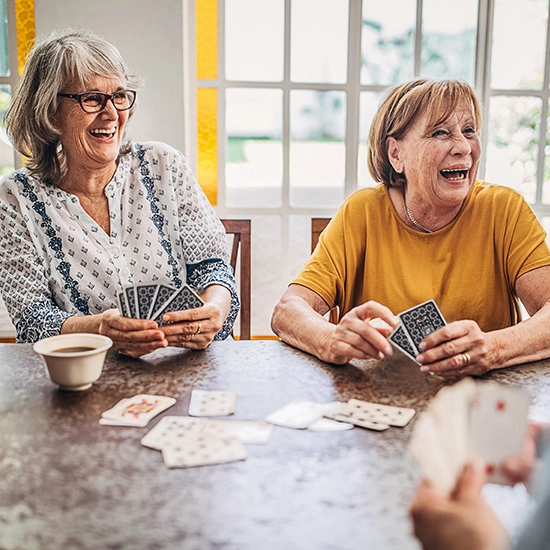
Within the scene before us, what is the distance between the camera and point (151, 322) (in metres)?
1.47

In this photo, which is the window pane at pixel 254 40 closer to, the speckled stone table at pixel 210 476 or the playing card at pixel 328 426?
the speckled stone table at pixel 210 476

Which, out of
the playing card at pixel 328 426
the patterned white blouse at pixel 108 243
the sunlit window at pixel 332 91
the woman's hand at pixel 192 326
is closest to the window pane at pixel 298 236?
the sunlit window at pixel 332 91

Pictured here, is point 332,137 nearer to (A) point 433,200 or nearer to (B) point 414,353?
(A) point 433,200

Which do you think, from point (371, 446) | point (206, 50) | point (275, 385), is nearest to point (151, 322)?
point (275, 385)

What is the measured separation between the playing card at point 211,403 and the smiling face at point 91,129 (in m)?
0.99

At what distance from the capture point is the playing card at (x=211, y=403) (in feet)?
3.78

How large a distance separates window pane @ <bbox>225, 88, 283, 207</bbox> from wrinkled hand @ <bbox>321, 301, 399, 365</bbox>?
7.85ft

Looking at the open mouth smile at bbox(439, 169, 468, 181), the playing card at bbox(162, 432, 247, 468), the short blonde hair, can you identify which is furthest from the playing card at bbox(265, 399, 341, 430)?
the short blonde hair

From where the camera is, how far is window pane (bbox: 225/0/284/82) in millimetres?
3605

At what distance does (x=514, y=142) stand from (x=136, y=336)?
3131 millimetres

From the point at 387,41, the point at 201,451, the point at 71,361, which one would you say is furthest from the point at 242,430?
the point at 387,41

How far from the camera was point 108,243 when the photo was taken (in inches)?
75.5

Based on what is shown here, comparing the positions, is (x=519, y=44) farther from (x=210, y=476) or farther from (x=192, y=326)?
(x=210, y=476)

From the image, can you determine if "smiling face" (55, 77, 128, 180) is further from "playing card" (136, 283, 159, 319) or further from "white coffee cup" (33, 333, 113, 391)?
"white coffee cup" (33, 333, 113, 391)
